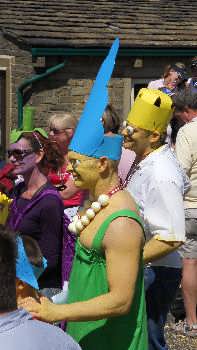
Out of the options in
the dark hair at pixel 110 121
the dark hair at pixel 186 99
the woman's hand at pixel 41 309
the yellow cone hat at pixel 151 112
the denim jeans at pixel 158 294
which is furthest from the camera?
the dark hair at pixel 186 99

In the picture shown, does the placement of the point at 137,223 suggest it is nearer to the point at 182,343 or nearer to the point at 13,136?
the point at 13,136

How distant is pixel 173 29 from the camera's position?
12562 mm

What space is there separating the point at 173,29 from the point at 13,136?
786cm

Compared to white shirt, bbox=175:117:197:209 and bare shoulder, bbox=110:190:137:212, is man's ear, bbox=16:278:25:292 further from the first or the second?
white shirt, bbox=175:117:197:209

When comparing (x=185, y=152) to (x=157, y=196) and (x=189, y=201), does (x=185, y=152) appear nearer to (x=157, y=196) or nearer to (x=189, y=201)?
(x=189, y=201)

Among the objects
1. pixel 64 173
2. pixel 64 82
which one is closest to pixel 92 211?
pixel 64 173

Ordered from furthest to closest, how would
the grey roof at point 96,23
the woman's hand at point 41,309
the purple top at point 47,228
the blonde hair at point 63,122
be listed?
the grey roof at point 96,23, the blonde hair at point 63,122, the purple top at point 47,228, the woman's hand at point 41,309

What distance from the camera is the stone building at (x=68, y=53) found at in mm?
11055

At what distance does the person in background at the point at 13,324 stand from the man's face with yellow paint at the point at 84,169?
2.88 ft

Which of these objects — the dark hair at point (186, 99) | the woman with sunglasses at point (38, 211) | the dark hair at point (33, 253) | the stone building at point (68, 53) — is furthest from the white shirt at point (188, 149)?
the stone building at point (68, 53)

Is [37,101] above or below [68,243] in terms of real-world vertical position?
below

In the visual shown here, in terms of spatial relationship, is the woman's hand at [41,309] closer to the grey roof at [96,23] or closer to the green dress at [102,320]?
the green dress at [102,320]

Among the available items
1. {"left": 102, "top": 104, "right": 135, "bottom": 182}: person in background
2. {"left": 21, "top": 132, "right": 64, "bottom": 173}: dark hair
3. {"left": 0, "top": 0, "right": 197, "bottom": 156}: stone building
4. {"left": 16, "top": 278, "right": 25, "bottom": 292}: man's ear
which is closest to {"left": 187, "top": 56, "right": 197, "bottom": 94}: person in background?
{"left": 102, "top": 104, "right": 135, "bottom": 182}: person in background

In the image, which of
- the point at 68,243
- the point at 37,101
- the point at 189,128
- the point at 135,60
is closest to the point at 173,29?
the point at 135,60
